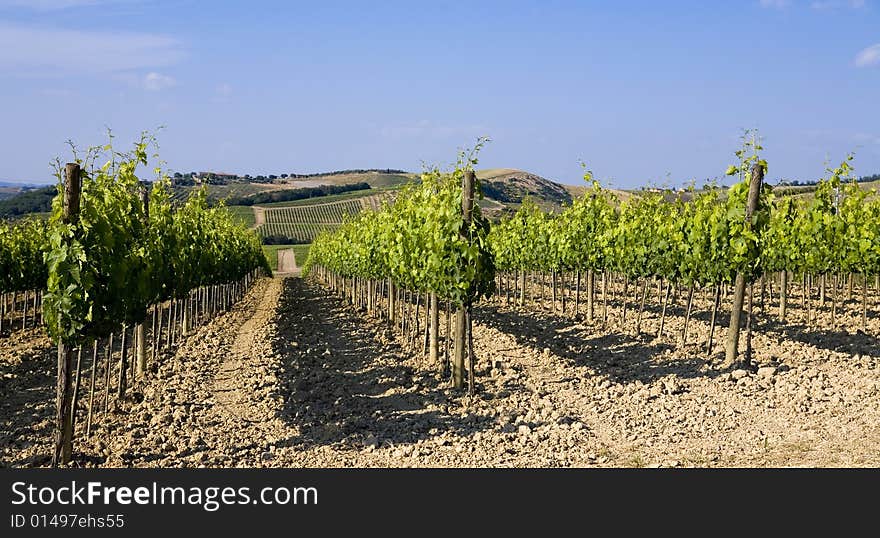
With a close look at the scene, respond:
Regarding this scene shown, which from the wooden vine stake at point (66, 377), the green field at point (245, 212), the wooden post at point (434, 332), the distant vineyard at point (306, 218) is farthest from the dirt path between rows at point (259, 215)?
the wooden vine stake at point (66, 377)

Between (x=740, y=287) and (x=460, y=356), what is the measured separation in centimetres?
566

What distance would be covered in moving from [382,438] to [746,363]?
7580 millimetres

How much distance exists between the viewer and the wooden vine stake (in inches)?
378

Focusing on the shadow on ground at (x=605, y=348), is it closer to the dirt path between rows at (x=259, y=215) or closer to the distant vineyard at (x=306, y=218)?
the distant vineyard at (x=306, y=218)

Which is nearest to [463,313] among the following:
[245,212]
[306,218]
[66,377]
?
[66,377]

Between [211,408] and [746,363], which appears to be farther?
[746,363]

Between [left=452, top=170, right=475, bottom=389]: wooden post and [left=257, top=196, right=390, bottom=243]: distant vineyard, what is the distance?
4058 inches

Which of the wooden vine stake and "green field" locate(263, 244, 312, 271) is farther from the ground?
the wooden vine stake

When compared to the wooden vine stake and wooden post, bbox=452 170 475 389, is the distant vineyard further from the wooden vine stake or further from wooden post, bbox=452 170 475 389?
the wooden vine stake

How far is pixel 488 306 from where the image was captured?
30469mm

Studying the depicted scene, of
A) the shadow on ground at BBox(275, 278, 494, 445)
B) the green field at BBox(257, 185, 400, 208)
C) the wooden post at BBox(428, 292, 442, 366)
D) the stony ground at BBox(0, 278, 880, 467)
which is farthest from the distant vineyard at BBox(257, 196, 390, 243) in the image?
the wooden post at BBox(428, 292, 442, 366)

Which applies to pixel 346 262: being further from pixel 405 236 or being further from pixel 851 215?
pixel 851 215

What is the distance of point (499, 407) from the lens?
12625mm

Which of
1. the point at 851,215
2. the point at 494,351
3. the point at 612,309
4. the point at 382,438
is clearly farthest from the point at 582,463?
the point at 612,309
